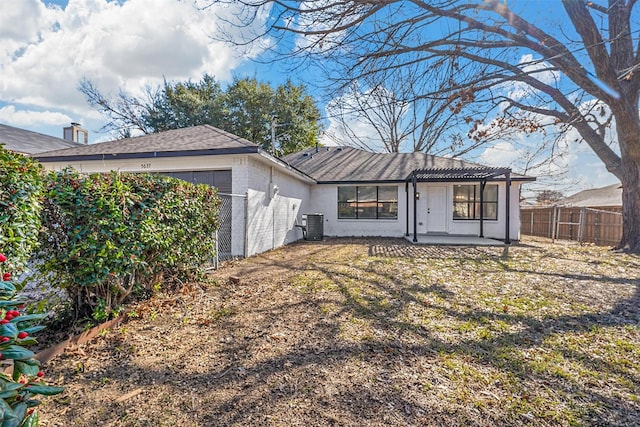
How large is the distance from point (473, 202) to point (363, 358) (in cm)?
1144

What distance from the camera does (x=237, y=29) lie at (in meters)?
5.91

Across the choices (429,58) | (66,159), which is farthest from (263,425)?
(66,159)

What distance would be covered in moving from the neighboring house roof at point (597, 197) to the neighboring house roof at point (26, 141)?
33720 millimetres

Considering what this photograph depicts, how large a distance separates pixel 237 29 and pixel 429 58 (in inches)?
161

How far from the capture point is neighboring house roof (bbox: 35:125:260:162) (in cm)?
747

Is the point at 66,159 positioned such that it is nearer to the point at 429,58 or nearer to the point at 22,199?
the point at 22,199

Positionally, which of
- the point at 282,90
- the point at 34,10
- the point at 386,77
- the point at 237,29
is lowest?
the point at 386,77

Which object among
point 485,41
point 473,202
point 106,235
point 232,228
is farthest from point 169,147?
point 473,202

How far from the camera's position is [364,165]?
48.2 feet

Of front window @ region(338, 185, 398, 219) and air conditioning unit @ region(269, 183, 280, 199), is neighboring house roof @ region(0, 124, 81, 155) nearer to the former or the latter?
air conditioning unit @ region(269, 183, 280, 199)

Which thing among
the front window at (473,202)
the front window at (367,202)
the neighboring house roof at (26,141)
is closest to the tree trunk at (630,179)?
the front window at (473,202)

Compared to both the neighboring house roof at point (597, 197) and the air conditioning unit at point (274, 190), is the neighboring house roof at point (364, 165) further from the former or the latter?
the neighboring house roof at point (597, 197)

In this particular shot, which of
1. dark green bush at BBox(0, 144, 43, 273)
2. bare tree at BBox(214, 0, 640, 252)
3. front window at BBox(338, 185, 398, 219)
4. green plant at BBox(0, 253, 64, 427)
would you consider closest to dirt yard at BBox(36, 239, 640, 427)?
green plant at BBox(0, 253, 64, 427)

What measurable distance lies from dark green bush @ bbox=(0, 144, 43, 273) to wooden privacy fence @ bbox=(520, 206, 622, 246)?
15.2 meters
